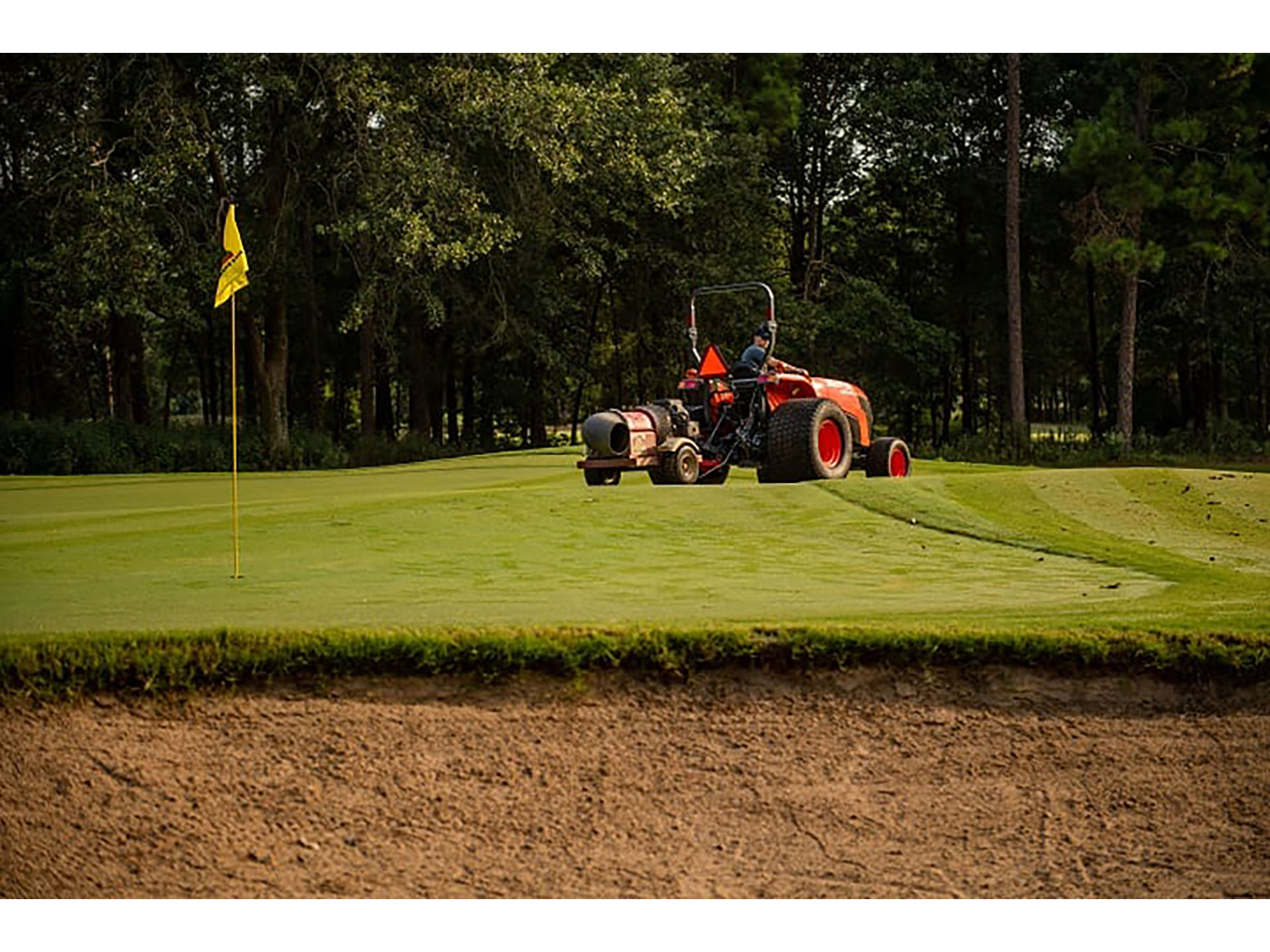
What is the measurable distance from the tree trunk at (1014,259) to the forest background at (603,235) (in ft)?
0.49

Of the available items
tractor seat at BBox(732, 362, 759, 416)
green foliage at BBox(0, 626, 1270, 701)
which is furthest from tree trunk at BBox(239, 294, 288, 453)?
green foliage at BBox(0, 626, 1270, 701)

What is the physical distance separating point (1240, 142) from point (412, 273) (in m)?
14.4

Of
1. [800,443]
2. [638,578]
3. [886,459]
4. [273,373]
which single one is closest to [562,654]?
[638,578]

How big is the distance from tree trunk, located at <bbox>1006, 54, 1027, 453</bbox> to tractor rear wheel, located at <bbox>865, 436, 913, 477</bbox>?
12.9 m

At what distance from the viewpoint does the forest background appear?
20094 mm

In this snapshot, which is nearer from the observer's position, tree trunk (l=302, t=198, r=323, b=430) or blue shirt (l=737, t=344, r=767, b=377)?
blue shirt (l=737, t=344, r=767, b=377)

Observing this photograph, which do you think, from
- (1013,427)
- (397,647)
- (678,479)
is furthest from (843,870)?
(1013,427)

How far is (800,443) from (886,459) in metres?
1.74

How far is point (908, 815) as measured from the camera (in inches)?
215

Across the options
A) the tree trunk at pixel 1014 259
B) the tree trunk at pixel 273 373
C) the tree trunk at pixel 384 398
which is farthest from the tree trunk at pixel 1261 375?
the tree trunk at pixel 384 398

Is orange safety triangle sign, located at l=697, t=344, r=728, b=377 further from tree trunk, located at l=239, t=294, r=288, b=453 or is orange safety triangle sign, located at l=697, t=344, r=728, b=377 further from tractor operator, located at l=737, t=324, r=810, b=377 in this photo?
tree trunk, located at l=239, t=294, r=288, b=453

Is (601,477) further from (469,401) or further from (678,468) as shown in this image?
(469,401)

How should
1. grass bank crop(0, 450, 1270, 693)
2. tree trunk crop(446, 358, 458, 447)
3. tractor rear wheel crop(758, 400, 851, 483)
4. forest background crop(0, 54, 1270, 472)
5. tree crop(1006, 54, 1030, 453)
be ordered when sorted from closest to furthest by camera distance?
grass bank crop(0, 450, 1270, 693)
tractor rear wheel crop(758, 400, 851, 483)
forest background crop(0, 54, 1270, 472)
tree crop(1006, 54, 1030, 453)
tree trunk crop(446, 358, 458, 447)

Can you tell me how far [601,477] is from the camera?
1309cm
